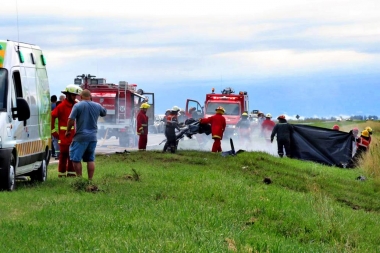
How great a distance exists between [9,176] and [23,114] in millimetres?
1057

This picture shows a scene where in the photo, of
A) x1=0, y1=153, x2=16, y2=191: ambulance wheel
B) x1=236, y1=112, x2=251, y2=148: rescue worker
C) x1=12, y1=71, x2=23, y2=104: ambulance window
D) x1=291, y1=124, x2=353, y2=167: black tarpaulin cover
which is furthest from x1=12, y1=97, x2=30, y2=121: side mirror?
x1=236, y1=112, x2=251, y2=148: rescue worker

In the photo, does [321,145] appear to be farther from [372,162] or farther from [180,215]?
[180,215]

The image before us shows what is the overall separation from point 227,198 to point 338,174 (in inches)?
498

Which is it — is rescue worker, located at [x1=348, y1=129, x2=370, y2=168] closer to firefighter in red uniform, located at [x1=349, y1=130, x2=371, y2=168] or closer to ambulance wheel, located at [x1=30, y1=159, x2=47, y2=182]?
Result: firefighter in red uniform, located at [x1=349, y1=130, x2=371, y2=168]

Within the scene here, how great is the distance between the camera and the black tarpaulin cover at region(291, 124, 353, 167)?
3112 centimetres

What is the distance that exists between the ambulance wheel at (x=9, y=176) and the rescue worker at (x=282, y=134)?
53.7 feet

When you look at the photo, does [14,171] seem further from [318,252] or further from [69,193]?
[318,252]

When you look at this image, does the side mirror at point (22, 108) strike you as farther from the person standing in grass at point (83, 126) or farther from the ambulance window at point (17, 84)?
the person standing in grass at point (83, 126)

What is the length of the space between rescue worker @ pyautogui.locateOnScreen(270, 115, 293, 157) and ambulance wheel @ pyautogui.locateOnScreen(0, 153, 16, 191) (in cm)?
1636

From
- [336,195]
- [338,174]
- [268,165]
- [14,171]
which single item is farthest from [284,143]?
[14,171]

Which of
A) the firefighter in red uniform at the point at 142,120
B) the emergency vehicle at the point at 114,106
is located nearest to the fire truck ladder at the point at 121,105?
the emergency vehicle at the point at 114,106

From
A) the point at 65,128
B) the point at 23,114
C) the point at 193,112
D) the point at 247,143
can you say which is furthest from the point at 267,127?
the point at 23,114

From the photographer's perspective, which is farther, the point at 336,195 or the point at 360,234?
the point at 336,195

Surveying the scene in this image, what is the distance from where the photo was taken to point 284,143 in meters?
30.5
